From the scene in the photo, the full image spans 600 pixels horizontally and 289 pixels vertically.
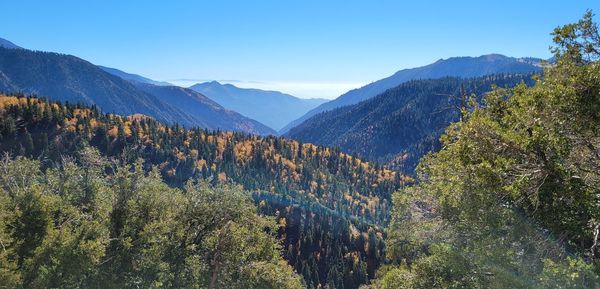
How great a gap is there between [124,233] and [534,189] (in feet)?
84.8

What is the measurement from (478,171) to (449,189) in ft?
9.31

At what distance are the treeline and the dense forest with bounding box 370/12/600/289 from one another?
1945cm

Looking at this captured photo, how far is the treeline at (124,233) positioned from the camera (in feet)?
82.2

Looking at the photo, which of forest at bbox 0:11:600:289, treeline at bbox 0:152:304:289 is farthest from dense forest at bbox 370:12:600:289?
treeline at bbox 0:152:304:289

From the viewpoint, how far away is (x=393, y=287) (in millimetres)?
22484

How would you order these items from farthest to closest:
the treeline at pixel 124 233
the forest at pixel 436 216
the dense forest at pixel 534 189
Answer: the treeline at pixel 124 233, the forest at pixel 436 216, the dense forest at pixel 534 189

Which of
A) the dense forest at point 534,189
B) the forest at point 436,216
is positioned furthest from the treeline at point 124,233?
the dense forest at point 534,189

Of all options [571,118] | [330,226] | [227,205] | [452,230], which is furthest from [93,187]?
[330,226]

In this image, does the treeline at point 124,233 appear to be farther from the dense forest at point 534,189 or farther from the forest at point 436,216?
the dense forest at point 534,189

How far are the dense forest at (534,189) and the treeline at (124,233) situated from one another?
19450mm

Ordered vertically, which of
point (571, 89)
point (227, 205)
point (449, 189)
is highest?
point (571, 89)

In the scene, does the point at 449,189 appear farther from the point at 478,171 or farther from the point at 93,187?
the point at 93,187

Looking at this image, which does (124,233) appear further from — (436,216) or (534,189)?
(534,189)

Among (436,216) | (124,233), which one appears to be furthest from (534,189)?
(124,233)
